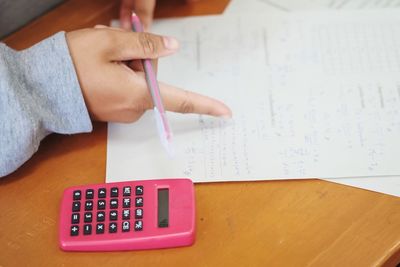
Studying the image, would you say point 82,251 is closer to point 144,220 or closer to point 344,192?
point 144,220

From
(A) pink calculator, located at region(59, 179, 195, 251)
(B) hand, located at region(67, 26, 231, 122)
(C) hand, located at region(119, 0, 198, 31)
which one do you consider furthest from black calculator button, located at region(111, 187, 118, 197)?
(C) hand, located at region(119, 0, 198, 31)

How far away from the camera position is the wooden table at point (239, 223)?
52 centimetres

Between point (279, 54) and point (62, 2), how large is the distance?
0.33 metres

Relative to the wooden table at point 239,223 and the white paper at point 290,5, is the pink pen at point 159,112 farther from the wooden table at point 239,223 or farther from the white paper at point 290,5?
the white paper at point 290,5

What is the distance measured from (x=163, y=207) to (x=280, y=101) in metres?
0.21

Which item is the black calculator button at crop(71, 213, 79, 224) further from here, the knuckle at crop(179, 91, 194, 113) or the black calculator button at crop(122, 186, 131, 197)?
the knuckle at crop(179, 91, 194, 113)

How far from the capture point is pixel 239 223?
0.54 m

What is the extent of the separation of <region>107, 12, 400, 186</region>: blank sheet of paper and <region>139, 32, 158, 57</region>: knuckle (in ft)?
0.23

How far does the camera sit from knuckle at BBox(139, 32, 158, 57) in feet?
2.02

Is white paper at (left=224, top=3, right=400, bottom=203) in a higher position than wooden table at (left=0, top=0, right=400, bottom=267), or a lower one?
higher

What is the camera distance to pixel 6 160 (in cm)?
57

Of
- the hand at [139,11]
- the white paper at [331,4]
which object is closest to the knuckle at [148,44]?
the hand at [139,11]

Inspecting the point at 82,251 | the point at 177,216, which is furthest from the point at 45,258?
the point at 177,216

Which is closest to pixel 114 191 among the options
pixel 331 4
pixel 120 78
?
pixel 120 78
